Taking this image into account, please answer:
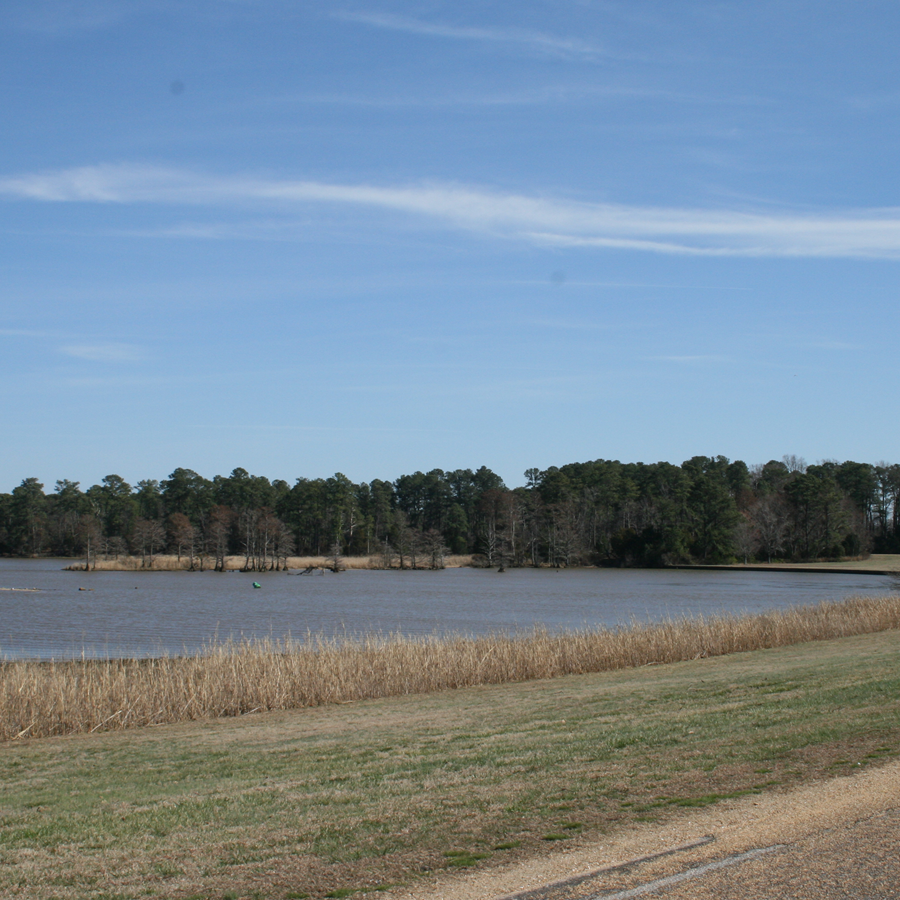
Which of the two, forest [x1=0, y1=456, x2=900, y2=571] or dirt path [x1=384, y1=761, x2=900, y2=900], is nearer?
dirt path [x1=384, y1=761, x2=900, y2=900]

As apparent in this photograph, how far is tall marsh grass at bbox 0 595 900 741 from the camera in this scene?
16.3 meters

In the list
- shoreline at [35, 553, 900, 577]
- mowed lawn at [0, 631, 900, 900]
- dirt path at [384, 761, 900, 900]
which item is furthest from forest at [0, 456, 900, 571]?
dirt path at [384, 761, 900, 900]

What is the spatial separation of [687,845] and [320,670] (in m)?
14.0

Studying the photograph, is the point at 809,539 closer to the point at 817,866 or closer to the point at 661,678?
the point at 661,678

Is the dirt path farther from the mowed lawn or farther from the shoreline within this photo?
the shoreline

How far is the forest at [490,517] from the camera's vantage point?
11131 cm

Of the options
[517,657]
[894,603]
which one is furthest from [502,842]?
[894,603]

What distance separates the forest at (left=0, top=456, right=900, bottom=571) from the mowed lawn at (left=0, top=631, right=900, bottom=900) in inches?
3618

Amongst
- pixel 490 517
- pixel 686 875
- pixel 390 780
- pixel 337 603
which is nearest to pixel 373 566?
pixel 490 517

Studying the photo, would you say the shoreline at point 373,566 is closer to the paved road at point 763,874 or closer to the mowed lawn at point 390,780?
the mowed lawn at point 390,780

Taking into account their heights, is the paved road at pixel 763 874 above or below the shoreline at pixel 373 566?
above

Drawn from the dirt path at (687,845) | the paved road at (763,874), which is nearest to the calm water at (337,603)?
the dirt path at (687,845)

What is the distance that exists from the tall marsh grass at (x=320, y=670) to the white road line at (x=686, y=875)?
512 inches

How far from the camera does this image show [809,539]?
375 feet
